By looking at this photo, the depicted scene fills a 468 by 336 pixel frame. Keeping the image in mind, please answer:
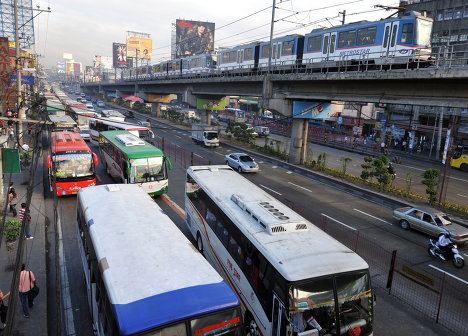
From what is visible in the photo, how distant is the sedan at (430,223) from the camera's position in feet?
53.3

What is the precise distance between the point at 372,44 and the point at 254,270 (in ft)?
76.2

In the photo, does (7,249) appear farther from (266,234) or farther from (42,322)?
(266,234)

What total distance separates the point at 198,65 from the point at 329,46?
33668 millimetres

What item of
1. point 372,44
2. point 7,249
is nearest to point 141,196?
point 7,249

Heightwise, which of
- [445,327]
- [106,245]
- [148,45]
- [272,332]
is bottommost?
[445,327]

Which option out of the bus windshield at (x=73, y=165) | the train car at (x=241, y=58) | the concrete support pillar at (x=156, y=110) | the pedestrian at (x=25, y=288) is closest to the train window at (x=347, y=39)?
the train car at (x=241, y=58)

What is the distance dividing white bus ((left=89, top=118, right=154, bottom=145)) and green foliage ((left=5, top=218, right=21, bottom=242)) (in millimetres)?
17535

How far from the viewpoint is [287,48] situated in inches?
1358

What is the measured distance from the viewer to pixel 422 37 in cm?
2408

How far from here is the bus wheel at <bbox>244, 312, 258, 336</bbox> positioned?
8.15 meters

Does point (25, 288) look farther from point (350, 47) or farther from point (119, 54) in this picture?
point (119, 54)

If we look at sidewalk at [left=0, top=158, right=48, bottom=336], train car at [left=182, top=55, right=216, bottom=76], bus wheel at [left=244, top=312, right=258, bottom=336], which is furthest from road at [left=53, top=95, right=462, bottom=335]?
train car at [left=182, top=55, right=216, bottom=76]

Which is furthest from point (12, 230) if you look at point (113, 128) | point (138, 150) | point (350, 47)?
point (350, 47)

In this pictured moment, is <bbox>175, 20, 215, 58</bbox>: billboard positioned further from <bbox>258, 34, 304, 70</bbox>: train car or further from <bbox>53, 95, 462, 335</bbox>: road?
<bbox>53, 95, 462, 335</bbox>: road
